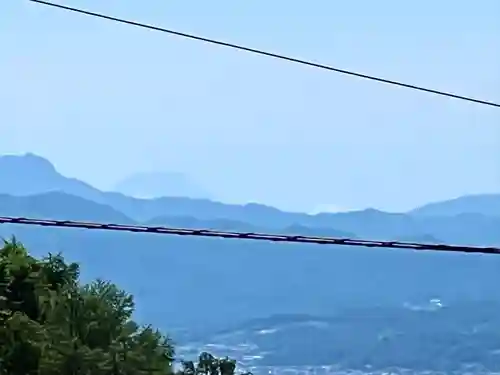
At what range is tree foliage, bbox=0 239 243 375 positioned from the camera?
97.6 ft

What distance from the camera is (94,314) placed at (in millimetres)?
33406

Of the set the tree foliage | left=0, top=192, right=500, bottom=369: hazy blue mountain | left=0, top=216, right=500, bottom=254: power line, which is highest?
left=0, top=192, right=500, bottom=369: hazy blue mountain

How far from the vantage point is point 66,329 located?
30.9 metres

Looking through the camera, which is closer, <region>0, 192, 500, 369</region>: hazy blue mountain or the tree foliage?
the tree foliage

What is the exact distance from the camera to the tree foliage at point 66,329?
29.8 m

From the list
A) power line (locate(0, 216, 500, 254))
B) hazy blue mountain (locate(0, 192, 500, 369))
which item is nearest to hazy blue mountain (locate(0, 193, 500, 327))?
hazy blue mountain (locate(0, 192, 500, 369))

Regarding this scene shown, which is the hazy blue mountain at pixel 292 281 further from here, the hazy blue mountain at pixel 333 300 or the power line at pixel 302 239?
the power line at pixel 302 239

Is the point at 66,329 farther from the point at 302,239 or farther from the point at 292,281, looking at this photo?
the point at 292,281

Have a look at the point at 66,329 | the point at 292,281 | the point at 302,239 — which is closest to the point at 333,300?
the point at 292,281

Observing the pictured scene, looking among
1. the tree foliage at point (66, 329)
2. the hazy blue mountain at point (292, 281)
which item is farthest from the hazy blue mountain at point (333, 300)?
the tree foliage at point (66, 329)

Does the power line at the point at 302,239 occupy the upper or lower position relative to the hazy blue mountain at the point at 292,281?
lower

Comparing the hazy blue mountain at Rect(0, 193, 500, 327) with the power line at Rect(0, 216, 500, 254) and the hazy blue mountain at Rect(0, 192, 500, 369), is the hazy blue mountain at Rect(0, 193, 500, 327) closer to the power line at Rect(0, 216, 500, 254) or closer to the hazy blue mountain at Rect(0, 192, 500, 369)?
the hazy blue mountain at Rect(0, 192, 500, 369)

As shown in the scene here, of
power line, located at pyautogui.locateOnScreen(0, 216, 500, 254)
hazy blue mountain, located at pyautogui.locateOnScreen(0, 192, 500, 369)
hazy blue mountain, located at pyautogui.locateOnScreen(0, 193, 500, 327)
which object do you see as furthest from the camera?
hazy blue mountain, located at pyautogui.locateOnScreen(0, 193, 500, 327)

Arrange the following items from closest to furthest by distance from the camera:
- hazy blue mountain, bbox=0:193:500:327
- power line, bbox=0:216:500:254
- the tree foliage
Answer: power line, bbox=0:216:500:254, the tree foliage, hazy blue mountain, bbox=0:193:500:327
